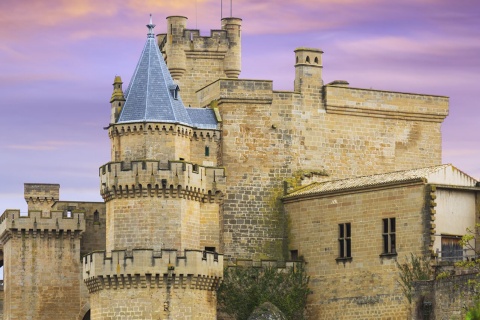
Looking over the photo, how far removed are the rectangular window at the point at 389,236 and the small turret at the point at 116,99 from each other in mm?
14559

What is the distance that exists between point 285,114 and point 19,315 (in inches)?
692

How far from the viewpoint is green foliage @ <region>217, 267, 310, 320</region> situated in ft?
264

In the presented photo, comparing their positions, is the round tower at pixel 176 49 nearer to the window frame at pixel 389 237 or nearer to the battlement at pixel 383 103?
the battlement at pixel 383 103

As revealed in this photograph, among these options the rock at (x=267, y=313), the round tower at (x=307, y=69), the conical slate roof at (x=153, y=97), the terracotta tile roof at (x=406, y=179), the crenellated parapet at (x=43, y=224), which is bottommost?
the rock at (x=267, y=313)

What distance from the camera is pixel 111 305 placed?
7750 cm

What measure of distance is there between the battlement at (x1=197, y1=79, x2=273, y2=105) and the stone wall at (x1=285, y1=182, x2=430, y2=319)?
6.05 m

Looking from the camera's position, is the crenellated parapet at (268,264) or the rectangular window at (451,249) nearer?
the rectangular window at (451,249)

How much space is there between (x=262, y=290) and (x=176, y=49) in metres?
17.3

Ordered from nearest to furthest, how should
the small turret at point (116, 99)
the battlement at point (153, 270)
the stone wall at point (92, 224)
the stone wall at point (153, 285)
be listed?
the stone wall at point (153, 285), the battlement at point (153, 270), the small turret at point (116, 99), the stone wall at point (92, 224)

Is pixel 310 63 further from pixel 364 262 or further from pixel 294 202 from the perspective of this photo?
pixel 364 262

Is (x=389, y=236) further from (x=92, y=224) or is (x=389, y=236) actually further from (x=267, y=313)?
(x=92, y=224)

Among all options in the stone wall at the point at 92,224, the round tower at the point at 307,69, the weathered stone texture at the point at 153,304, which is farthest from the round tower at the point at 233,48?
the weathered stone texture at the point at 153,304

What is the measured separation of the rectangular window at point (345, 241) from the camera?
8000 cm

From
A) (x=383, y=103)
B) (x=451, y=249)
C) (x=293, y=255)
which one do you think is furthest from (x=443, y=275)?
(x=383, y=103)
